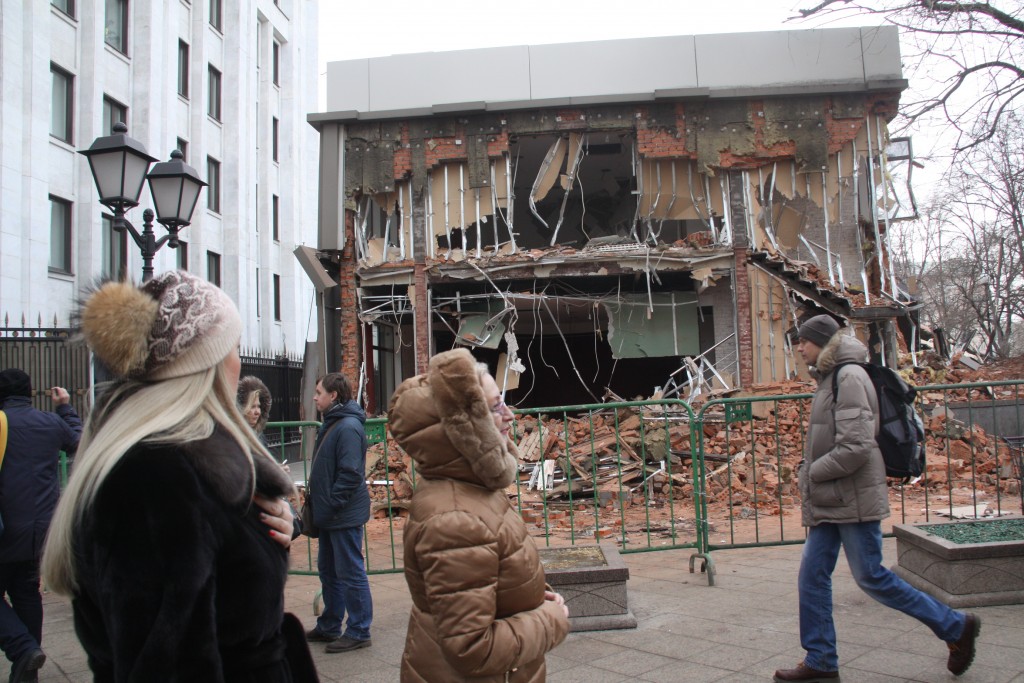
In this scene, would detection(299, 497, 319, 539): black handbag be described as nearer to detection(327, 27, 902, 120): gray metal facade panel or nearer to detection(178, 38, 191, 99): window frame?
detection(327, 27, 902, 120): gray metal facade panel

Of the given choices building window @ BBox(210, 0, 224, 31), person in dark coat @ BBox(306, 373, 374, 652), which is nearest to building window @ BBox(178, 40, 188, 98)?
building window @ BBox(210, 0, 224, 31)

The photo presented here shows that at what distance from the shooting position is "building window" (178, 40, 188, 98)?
25.0 m

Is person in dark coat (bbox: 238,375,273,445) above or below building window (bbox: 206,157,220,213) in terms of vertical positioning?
below

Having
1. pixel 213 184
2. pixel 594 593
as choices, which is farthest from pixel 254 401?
pixel 213 184

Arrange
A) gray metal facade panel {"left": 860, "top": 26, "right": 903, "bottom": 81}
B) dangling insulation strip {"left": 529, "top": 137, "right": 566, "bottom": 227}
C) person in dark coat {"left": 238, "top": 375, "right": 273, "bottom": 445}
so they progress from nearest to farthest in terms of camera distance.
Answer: person in dark coat {"left": 238, "top": 375, "right": 273, "bottom": 445}, gray metal facade panel {"left": 860, "top": 26, "right": 903, "bottom": 81}, dangling insulation strip {"left": 529, "top": 137, "right": 566, "bottom": 227}

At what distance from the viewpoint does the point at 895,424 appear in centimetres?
416

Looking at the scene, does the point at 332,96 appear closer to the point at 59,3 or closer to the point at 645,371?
the point at 59,3

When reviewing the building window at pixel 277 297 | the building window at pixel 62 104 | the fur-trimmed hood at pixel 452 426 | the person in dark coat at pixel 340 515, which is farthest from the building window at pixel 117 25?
the fur-trimmed hood at pixel 452 426

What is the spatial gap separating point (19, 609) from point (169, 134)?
21.7m

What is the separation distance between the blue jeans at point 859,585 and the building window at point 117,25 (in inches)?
929

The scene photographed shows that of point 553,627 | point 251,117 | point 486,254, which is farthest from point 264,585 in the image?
point 251,117

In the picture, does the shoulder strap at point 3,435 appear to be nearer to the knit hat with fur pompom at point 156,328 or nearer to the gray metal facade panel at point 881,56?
the knit hat with fur pompom at point 156,328

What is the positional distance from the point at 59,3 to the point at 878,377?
74.1ft

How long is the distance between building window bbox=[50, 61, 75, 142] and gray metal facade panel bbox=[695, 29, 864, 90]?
15.8 m
